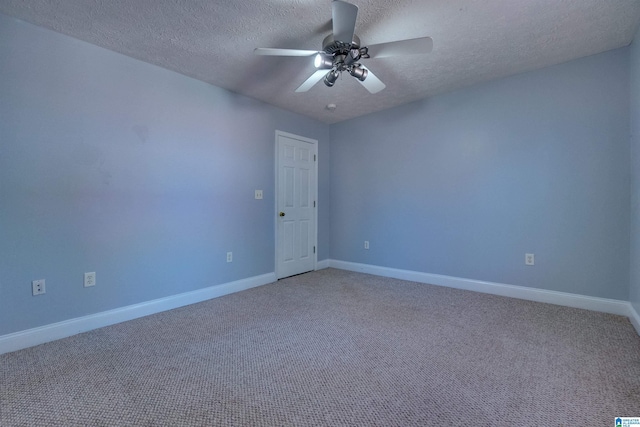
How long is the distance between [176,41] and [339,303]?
2837 mm

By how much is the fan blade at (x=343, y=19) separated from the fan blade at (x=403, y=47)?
0.22m

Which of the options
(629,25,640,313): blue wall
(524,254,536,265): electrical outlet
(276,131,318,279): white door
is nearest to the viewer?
(629,25,640,313): blue wall

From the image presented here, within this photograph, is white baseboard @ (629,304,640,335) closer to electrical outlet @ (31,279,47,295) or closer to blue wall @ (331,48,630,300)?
blue wall @ (331,48,630,300)

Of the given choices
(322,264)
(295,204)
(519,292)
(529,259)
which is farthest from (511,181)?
(322,264)

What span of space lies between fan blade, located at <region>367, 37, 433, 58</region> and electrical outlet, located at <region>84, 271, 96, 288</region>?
9.39 ft

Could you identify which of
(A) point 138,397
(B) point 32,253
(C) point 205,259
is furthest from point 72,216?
(A) point 138,397

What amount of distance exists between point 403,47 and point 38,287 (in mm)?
3218

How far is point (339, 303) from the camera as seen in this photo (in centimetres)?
299

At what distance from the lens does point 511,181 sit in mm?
3082

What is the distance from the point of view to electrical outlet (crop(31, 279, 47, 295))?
83.0 inches

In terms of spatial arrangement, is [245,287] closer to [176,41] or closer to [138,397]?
[138,397]

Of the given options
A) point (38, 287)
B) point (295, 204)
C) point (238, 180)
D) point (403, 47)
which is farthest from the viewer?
point (295, 204)

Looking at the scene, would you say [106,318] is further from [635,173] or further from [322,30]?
[635,173]

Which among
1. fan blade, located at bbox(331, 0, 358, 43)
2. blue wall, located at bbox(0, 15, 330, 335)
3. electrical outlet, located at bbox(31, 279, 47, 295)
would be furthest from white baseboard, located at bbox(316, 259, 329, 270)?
fan blade, located at bbox(331, 0, 358, 43)
